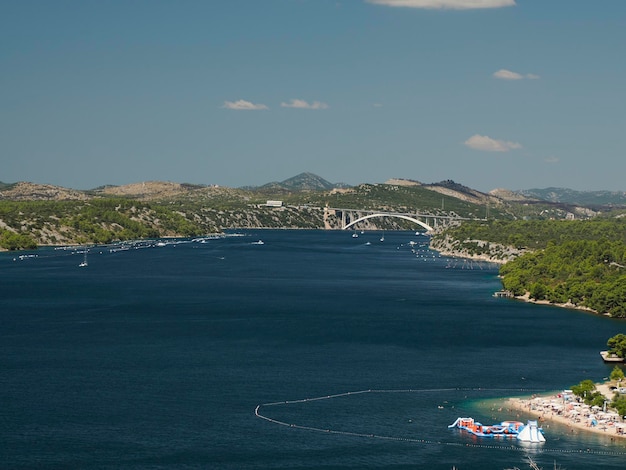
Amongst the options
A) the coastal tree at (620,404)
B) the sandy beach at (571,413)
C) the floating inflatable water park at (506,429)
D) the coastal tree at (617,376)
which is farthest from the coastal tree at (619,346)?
the floating inflatable water park at (506,429)

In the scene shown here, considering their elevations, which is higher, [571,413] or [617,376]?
[617,376]

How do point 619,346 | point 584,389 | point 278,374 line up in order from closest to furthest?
point 584,389, point 278,374, point 619,346

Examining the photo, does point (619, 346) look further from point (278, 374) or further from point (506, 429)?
point (278, 374)

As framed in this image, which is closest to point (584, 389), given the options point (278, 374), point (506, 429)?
point (506, 429)

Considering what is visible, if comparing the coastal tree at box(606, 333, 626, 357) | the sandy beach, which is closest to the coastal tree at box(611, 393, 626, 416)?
the sandy beach

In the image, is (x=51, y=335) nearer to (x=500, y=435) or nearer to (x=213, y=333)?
(x=213, y=333)

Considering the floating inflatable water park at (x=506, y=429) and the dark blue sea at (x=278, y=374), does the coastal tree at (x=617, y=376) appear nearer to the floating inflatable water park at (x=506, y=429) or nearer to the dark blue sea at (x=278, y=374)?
the dark blue sea at (x=278, y=374)
